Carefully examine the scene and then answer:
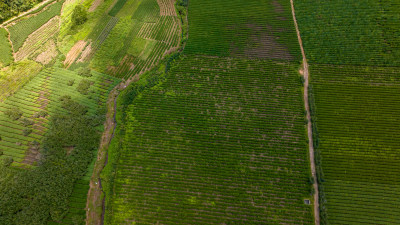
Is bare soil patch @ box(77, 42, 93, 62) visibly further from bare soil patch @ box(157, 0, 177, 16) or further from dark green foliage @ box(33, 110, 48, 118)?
bare soil patch @ box(157, 0, 177, 16)

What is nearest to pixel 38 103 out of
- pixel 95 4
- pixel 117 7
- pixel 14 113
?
pixel 14 113

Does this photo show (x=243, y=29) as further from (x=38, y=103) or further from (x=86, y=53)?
(x=38, y=103)

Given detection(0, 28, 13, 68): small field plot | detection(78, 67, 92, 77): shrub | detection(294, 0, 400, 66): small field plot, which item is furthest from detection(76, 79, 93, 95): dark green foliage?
detection(294, 0, 400, 66): small field plot

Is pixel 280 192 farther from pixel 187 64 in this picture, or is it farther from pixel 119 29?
pixel 119 29

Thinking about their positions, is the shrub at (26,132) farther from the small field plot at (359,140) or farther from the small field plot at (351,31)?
the small field plot at (351,31)

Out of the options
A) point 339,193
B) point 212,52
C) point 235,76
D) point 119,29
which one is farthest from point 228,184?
point 119,29

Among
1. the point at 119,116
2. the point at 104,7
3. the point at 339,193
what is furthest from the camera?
the point at 104,7
